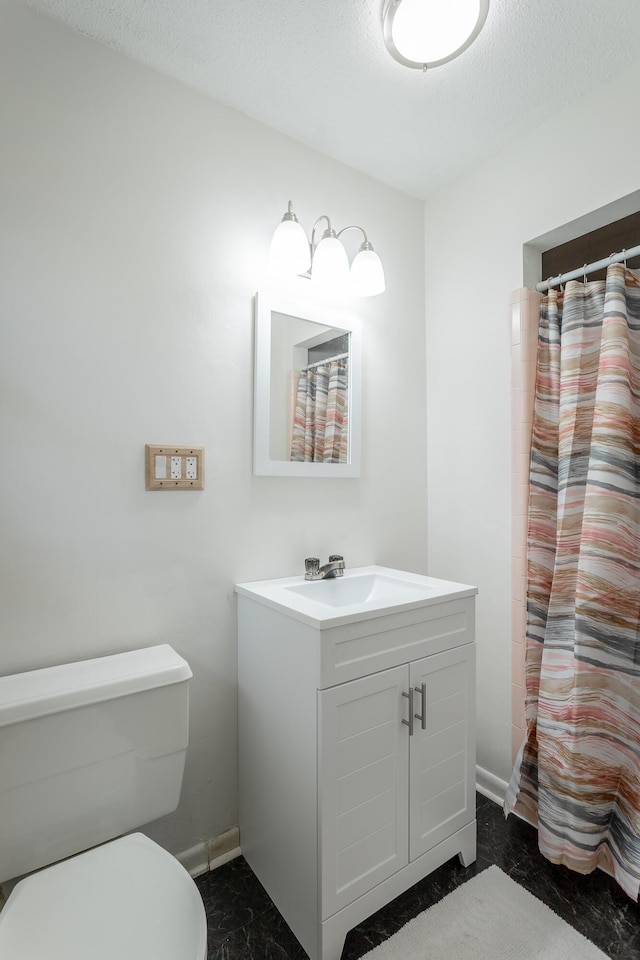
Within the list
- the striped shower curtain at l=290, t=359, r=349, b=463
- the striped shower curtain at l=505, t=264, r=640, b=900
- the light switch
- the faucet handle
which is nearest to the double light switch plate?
the light switch

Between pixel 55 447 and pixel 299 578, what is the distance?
89 cm

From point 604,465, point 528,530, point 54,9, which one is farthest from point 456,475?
point 54,9

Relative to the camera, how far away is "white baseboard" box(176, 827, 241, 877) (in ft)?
4.83

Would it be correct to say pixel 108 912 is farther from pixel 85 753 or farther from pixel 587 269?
pixel 587 269

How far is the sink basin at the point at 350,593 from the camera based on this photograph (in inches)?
49.3

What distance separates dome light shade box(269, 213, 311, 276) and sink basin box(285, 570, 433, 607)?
1.08 meters

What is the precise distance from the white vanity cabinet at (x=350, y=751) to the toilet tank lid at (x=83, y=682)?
313 millimetres

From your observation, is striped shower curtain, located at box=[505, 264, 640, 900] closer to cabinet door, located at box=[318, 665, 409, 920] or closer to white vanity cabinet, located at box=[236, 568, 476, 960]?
white vanity cabinet, located at box=[236, 568, 476, 960]

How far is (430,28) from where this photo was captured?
3.92ft

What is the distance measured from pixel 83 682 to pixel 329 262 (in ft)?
4.87

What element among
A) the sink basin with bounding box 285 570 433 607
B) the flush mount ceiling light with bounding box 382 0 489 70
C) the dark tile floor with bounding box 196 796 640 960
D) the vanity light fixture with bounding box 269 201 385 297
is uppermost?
the flush mount ceiling light with bounding box 382 0 489 70

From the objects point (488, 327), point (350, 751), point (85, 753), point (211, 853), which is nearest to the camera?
A: point (85, 753)

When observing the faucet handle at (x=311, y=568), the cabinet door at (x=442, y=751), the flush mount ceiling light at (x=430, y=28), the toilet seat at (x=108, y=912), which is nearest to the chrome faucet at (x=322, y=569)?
the faucet handle at (x=311, y=568)

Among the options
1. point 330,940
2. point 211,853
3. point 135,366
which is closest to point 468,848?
point 330,940
